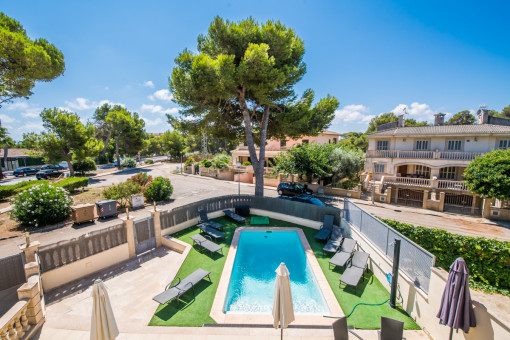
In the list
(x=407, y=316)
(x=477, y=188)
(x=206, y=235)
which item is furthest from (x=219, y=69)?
(x=477, y=188)

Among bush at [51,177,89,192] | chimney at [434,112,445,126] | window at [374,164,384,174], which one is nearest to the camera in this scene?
bush at [51,177,89,192]

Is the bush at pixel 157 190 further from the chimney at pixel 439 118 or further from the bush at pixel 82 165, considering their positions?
the chimney at pixel 439 118

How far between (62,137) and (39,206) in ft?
65.6

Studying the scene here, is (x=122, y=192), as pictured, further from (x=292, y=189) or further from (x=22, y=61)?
(x=292, y=189)

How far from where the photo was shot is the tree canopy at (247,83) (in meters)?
13.9

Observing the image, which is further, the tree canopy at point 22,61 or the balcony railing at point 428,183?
the balcony railing at point 428,183

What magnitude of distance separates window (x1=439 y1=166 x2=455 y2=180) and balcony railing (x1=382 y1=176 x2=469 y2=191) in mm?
4340

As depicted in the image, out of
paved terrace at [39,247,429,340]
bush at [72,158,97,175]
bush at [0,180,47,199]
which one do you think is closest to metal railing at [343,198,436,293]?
paved terrace at [39,247,429,340]

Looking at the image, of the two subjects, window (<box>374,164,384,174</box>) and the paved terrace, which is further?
window (<box>374,164,384,174</box>)

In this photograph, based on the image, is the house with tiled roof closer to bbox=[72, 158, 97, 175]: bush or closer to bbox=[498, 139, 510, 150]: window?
bbox=[498, 139, 510, 150]: window

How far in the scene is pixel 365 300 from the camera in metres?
7.22

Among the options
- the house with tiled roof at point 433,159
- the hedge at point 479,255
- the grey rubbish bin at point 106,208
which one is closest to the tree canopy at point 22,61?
the grey rubbish bin at point 106,208

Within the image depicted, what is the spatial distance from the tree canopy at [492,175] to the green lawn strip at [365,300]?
13.7 m

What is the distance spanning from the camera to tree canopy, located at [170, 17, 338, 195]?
13.9 meters
